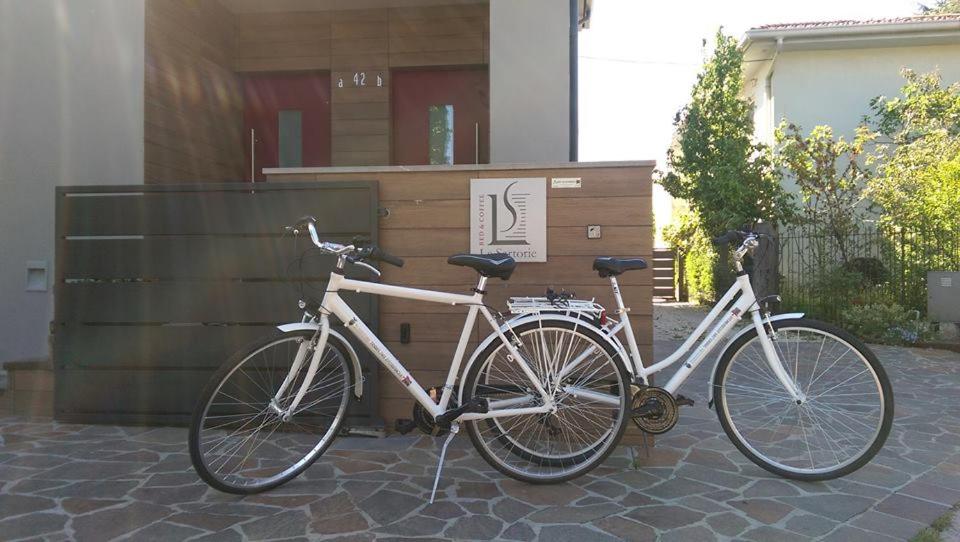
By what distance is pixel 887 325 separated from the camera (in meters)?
7.30

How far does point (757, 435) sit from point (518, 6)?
3132 mm

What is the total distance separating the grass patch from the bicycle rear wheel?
1.16 metres

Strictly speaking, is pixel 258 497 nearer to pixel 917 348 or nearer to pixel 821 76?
pixel 917 348

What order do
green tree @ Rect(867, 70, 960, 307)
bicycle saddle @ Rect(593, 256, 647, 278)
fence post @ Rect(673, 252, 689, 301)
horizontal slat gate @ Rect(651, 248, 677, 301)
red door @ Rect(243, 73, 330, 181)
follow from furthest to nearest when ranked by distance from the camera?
horizontal slat gate @ Rect(651, 248, 677, 301) → fence post @ Rect(673, 252, 689, 301) → green tree @ Rect(867, 70, 960, 307) → red door @ Rect(243, 73, 330, 181) → bicycle saddle @ Rect(593, 256, 647, 278)

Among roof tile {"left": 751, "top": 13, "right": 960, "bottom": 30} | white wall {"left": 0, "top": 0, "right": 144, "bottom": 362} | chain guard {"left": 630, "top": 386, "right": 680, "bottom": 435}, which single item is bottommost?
chain guard {"left": 630, "top": 386, "right": 680, "bottom": 435}

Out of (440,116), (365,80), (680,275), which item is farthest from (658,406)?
(680,275)

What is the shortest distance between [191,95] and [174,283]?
238 centimetres

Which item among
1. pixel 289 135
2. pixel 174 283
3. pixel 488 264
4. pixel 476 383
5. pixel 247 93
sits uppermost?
pixel 247 93

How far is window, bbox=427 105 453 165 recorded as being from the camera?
6.00 m

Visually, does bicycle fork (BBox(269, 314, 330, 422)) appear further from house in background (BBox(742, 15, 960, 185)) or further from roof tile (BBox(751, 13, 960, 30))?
roof tile (BBox(751, 13, 960, 30))

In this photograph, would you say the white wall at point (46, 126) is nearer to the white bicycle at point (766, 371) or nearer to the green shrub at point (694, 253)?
the white bicycle at point (766, 371)

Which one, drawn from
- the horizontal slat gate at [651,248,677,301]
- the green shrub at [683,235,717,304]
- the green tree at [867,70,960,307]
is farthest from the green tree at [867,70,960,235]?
the horizontal slat gate at [651,248,677,301]

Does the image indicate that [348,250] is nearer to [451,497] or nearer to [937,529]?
[451,497]

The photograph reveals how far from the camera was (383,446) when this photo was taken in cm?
338
